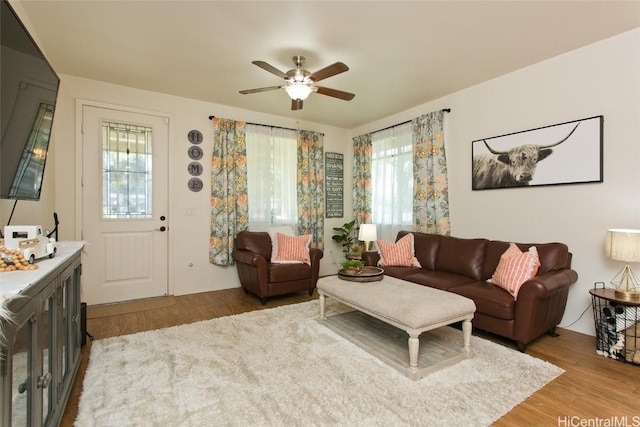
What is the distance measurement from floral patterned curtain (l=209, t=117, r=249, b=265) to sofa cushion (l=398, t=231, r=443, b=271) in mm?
2476

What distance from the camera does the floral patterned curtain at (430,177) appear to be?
412 cm

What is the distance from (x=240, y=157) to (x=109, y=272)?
2253 millimetres

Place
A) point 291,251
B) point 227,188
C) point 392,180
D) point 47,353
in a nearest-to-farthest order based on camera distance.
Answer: point 47,353 → point 291,251 → point 227,188 → point 392,180

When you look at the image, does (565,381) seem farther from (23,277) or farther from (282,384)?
(23,277)

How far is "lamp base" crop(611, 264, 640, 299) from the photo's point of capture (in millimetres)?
2412

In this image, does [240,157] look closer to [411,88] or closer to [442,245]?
[411,88]

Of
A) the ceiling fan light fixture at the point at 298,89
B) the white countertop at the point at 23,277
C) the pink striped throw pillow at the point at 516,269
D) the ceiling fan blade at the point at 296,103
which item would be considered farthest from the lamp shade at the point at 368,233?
the white countertop at the point at 23,277

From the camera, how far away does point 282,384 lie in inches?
81.7

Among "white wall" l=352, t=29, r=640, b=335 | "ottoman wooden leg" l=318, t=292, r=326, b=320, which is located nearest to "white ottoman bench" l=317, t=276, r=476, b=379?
"ottoman wooden leg" l=318, t=292, r=326, b=320

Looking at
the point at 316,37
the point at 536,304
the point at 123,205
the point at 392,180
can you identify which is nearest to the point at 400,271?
the point at 536,304

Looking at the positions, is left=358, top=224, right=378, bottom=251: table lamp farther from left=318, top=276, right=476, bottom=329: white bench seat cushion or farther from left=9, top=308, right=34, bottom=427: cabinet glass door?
left=9, top=308, right=34, bottom=427: cabinet glass door

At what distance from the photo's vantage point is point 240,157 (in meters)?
4.62

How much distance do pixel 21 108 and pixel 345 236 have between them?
4.50 m

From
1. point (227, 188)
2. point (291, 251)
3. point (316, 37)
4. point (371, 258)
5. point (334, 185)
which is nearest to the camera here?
point (316, 37)
